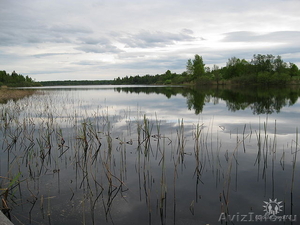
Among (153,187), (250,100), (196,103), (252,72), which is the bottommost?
(153,187)

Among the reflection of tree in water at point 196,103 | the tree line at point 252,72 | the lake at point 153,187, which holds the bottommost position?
the lake at point 153,187

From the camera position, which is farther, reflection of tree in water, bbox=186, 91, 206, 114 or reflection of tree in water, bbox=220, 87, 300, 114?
reflection of tree in water, bbox=186, 91, 206, 114

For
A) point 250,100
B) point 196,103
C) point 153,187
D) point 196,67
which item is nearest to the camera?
point 153,187

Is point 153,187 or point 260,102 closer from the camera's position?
point 153,187

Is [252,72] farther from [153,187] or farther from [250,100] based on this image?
[153,187]

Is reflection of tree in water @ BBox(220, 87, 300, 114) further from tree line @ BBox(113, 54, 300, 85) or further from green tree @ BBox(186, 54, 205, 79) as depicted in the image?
green tree @ BBox(186, 54, 205, 79)

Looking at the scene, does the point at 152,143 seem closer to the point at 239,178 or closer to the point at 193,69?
the point at 239,178

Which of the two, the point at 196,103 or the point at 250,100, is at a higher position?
the point at 250,100

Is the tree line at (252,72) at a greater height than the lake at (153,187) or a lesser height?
greater

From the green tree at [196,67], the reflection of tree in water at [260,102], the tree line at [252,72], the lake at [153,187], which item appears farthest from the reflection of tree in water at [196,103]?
the green tree at [196,67]

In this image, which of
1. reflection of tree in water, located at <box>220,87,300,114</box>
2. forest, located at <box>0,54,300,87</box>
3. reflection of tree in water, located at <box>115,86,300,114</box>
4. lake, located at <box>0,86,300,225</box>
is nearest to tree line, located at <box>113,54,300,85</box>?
forest, located at <box>0,54,300,87</box>

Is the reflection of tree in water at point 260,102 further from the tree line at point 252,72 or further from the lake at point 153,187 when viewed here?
the tree line at point 252,72

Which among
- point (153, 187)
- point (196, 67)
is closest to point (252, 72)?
point (196, 67)

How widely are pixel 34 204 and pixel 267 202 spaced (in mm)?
4272
